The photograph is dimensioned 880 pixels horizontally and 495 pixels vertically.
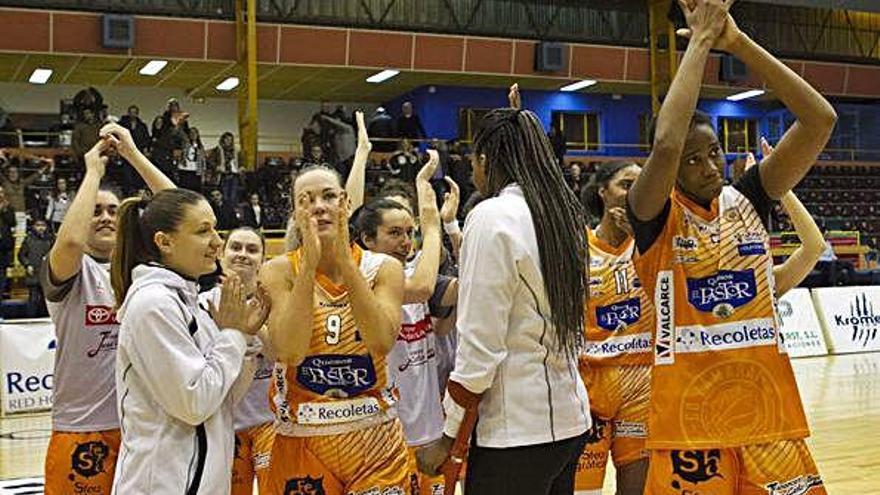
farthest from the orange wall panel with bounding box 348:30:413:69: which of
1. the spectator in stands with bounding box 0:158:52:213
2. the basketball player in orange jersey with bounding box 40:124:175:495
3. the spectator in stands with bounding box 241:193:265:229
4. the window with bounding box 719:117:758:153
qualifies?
the basketball player in orange jersey with bounding box 40:124:175:495

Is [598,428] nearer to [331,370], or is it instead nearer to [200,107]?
[331,370]

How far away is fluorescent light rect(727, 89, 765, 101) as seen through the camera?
28.0 meters

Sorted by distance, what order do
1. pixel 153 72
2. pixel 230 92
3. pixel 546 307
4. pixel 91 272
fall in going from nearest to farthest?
pixel 546 307, pixel 91 272, pixel 153 72, pixel 230 92

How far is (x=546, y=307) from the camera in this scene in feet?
9.53

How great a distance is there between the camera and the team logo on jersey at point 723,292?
3.03m

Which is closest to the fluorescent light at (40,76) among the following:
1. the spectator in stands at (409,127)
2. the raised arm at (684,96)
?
the spectator in stands at (409,127)

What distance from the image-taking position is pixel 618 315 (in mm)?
4598

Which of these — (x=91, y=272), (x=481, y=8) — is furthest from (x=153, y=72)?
(x=91, y=272)

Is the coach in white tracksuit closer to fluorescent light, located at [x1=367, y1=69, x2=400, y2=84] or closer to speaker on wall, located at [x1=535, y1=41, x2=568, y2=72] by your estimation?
fluorescent light, located at [x1=367, y1=69, x2=400, y2=84]

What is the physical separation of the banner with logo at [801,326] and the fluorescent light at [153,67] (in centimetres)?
1394

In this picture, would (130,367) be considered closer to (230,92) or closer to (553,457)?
(553,457)

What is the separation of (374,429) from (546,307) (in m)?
0.79

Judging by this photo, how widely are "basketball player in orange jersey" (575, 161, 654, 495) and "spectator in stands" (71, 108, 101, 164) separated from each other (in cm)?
1467

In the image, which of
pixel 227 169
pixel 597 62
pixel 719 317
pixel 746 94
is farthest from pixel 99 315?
pixel 746 94
